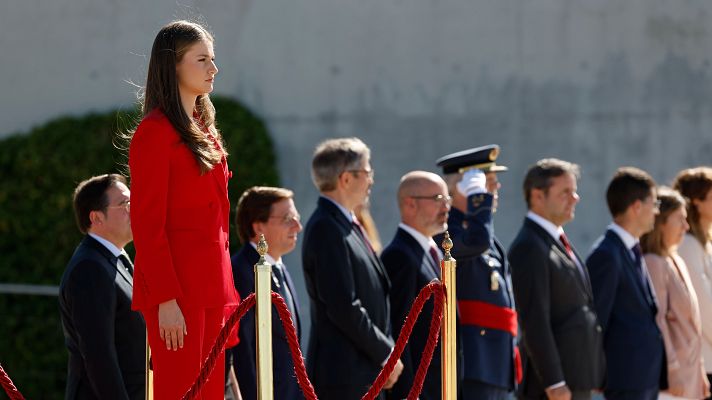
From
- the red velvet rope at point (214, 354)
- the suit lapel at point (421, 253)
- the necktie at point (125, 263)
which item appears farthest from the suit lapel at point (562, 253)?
the red velvet rope at point (214, 354)

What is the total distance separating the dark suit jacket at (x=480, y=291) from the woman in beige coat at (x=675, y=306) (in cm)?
140

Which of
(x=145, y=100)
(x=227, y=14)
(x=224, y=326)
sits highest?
(x=227, y=14)

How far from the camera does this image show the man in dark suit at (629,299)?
7.77m

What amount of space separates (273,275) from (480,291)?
1311mm

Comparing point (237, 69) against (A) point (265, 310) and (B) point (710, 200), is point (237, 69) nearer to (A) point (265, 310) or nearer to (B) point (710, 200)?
(B) point (710, 200)

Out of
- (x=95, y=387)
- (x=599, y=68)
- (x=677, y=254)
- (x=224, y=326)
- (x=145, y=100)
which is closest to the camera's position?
(x=224, y=326)

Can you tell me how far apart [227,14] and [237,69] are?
1.60 ft

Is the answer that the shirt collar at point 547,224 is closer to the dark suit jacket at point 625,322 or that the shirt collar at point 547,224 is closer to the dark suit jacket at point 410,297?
the dark suit jacket at point 625,322

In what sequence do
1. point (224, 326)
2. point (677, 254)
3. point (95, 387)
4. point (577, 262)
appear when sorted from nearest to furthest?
1. point (224, 326)
2. point (95, 387)
3. point (577, 262)
4. point (677, 254)

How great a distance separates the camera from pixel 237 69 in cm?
1091

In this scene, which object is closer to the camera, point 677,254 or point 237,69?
point 677,254

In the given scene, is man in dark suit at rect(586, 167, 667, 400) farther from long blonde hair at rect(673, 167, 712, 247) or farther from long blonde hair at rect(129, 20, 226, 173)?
long blonde hair at rect(129, 20, 226, 173)

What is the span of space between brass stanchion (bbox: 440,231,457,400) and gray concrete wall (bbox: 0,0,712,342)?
5279mm

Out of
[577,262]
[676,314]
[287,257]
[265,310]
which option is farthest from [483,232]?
[287,257]
